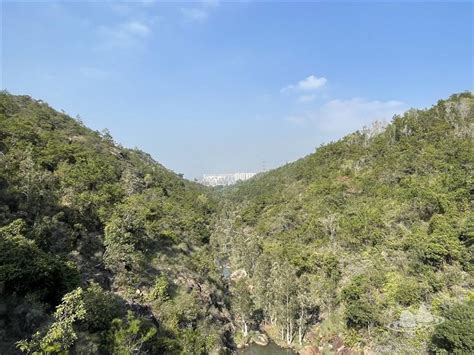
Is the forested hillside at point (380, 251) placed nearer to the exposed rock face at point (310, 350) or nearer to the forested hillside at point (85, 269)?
the exposed rock face at point (310, 350)

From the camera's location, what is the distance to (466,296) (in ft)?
91.8

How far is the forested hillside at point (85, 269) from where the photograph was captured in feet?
53.4

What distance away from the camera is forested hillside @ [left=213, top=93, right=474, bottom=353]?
30.0m

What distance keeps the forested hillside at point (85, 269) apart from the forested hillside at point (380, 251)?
31.9 ft

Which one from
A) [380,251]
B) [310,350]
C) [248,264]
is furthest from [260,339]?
[248,264]

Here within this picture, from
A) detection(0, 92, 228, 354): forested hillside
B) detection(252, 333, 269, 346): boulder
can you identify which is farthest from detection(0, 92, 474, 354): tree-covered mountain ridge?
detection(252, 333, 269, 346): boulder

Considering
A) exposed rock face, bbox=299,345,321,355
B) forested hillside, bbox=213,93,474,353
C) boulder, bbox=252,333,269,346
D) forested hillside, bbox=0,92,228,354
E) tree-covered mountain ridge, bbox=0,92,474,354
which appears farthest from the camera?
boulder, bbox=252,333,269,346

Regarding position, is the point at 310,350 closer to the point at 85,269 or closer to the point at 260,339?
the point at 260,339

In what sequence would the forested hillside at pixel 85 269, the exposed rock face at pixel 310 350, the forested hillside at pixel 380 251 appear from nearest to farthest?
1. the forested hillside at pixel 85 269
2. the forested hillside at pixel 380 251
3. the exposed rock face at pixel 310 350

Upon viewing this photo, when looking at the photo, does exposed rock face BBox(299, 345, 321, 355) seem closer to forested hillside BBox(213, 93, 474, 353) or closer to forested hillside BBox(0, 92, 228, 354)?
forested hillside BBox(213, 93, 474, 353)

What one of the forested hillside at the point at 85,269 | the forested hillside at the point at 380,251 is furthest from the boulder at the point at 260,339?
the forested hillside at the point at 85,269

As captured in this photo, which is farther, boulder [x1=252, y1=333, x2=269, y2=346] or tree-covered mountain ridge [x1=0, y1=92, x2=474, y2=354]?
boulder [x1=252, y1=333, x2=269, y2=346]

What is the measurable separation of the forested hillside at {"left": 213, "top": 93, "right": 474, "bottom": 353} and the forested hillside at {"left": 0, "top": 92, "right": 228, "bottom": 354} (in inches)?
383

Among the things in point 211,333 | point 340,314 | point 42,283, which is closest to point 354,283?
point 340,314
